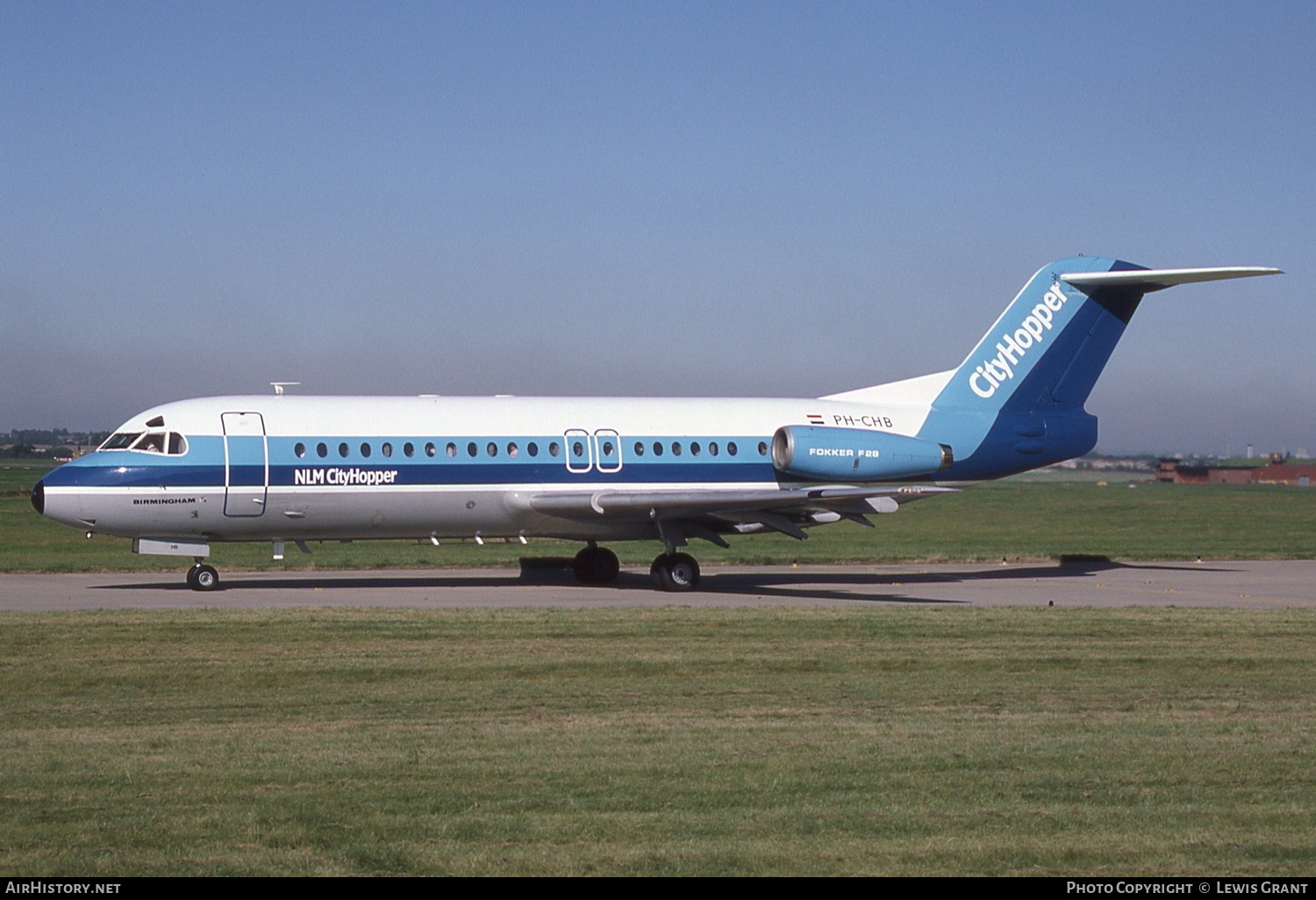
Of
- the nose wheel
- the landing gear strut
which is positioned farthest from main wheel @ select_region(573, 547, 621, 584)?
the nose wheel

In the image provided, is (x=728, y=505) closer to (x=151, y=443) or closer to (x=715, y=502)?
(x=715, y=502)

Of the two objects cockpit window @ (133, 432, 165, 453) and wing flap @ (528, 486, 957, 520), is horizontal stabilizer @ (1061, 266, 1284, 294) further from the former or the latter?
cockpit window @ (133, 432, 165, 453)

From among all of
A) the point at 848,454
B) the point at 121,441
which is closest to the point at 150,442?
the point at 121,441

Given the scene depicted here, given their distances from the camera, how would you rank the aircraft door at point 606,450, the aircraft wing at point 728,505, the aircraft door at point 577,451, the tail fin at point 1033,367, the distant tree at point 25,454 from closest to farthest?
the aircraft wing at point 728,505 → the aircraft door at point 577,451 → the aircraft door at point 606,450 → the tail fin at point 1033,367 → the distant tree at point 25,454

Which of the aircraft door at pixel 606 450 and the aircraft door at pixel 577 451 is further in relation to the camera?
the aircraft door at pixel 606 450

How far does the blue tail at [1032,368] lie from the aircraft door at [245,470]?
13541 mm

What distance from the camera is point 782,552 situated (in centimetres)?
3744

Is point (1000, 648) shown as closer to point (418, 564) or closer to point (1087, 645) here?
point (1087, 645)

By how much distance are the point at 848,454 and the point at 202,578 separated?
41.2ft

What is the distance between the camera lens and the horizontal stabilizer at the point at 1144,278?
93.6 ft

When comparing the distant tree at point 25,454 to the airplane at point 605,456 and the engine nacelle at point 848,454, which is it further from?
the engine nacelle at point 848,454

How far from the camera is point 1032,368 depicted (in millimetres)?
30391

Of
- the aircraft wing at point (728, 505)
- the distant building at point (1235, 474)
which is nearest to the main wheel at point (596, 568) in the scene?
the aircraft wing at point (728, 505)

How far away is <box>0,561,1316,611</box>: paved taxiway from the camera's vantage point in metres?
23.7
